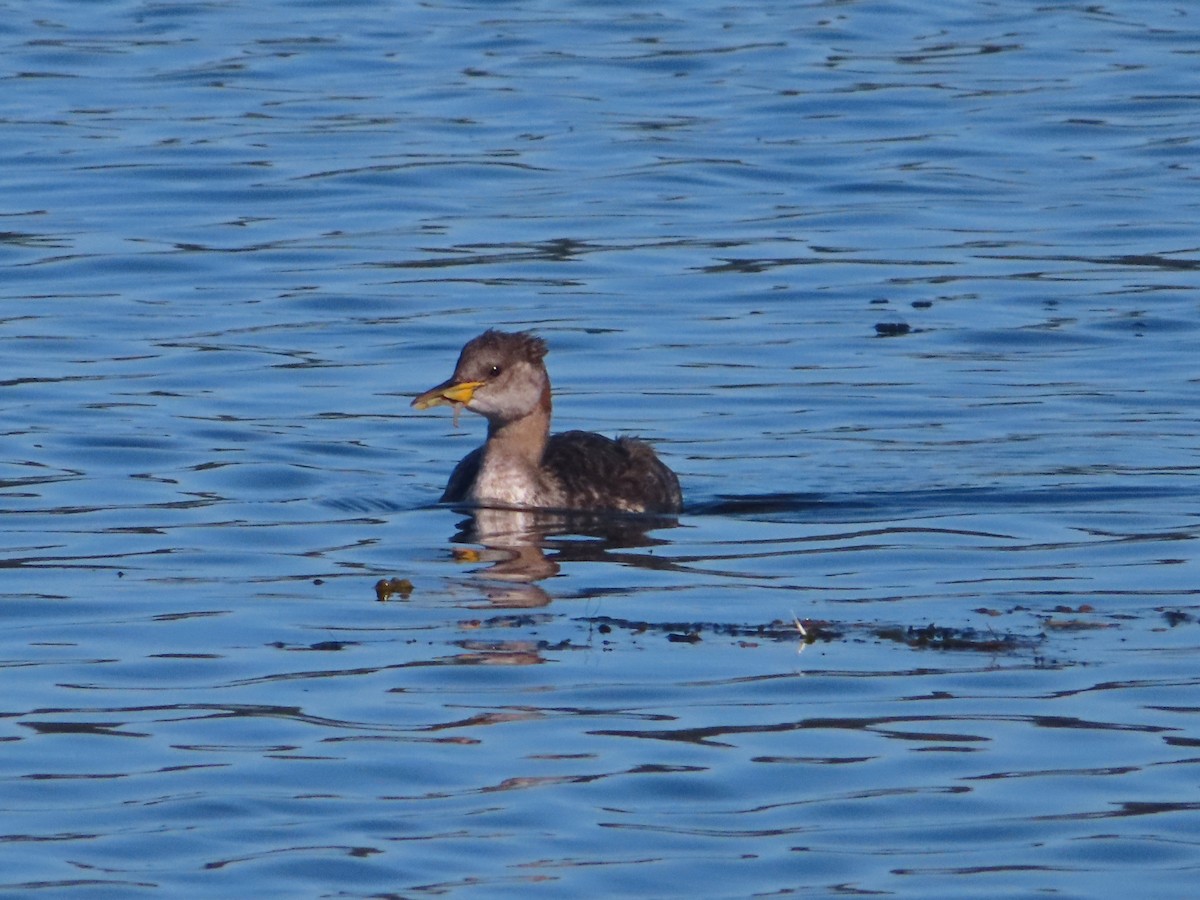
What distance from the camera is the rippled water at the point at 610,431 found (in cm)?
805

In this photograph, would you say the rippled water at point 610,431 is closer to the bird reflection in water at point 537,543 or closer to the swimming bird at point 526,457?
the bird reflection in water at point 537,543

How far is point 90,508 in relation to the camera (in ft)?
43.3

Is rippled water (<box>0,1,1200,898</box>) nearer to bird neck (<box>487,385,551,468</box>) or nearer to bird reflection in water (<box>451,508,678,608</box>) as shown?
bird reflection in water (<box>451,508,678,608</box>)

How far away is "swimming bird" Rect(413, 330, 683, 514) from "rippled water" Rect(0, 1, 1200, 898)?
0.33 m

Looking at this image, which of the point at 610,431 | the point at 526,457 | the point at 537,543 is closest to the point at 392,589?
the point at 537,543

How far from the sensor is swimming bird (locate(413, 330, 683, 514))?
13.3 metres

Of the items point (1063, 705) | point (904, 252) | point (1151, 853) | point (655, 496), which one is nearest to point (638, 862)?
point (1151, 853)

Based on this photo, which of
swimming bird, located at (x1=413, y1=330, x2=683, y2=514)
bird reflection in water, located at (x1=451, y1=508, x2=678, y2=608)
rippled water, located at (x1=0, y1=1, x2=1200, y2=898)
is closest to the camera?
rippled water, located at (x1=0, y1=1, x2=1200, y2=898)

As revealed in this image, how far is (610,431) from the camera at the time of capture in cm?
1566

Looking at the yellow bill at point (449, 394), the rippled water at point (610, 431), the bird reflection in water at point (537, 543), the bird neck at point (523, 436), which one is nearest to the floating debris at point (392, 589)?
the rippled water at point (610, 431)

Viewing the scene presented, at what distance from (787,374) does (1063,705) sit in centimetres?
778

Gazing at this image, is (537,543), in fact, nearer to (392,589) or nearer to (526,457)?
(526,457)

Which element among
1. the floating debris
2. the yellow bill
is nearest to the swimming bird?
the yellow bill

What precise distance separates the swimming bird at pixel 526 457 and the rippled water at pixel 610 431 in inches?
12.8
